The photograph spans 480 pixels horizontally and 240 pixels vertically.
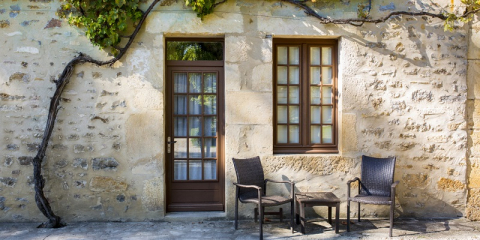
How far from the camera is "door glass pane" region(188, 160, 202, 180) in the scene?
5414mm

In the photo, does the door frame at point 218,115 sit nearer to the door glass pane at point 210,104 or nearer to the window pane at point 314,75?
the door glass pane at point 210,104

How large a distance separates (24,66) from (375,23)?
4577mm

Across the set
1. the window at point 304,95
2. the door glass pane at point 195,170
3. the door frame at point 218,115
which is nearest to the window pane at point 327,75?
the window at point 304,95

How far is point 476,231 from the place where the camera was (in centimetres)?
482

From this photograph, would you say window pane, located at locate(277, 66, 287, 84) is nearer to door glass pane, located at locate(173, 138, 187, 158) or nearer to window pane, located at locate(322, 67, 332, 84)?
window pane, located at locate(322, 67, 332, 84)

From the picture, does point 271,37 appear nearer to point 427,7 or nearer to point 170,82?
point 170,82

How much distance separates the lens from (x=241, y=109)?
5.22 meters

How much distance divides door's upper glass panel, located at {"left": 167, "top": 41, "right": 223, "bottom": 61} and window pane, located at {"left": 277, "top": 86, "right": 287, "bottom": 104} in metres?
0.91

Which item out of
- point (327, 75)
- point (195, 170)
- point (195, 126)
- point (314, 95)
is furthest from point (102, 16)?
point (327, 75)

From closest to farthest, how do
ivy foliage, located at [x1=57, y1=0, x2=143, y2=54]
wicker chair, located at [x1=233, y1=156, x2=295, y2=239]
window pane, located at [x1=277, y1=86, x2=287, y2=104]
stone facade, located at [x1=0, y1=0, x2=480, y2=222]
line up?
wicker chair, located at [x1=233, y1=156, x2=295, y2=239]
ivy foliage, located at [x1=57, y1=0, x2=143, y2=54]
stone facade, located at [x1=0, y1=0, x2=480, y2=222]
window pane, located at [x1=277, y1=86, x2=287, y2=104]

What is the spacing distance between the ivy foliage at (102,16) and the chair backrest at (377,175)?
3.48 meters

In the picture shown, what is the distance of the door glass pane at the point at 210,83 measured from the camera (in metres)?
5.43

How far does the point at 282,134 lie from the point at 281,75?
81 cm

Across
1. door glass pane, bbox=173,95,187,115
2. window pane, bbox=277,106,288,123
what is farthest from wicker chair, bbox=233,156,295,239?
door glass pane, bbox=173,95,187,115
